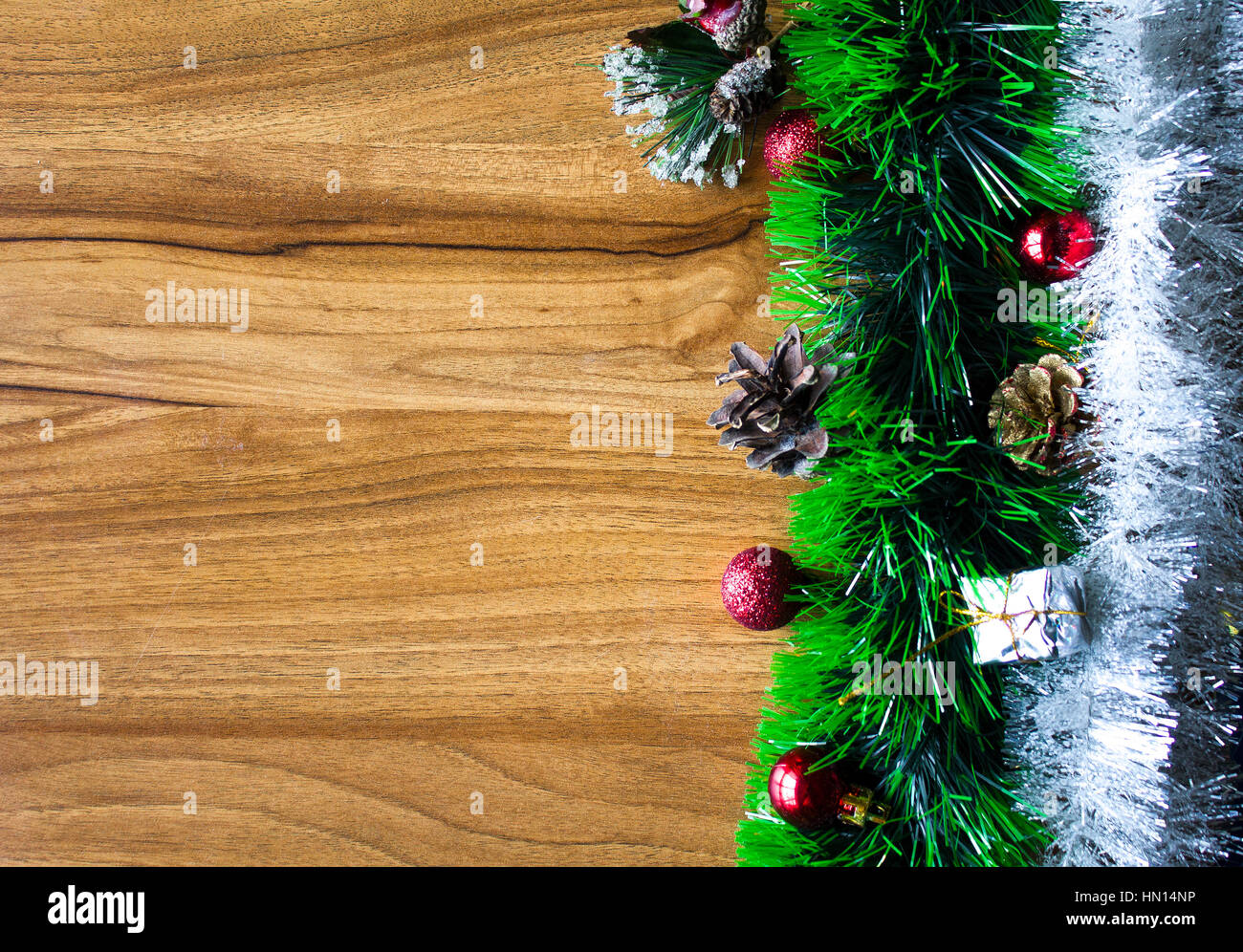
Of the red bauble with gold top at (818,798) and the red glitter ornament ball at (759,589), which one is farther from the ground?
the red glitter ornament ball at (759,589)

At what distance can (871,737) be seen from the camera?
28.8 inches

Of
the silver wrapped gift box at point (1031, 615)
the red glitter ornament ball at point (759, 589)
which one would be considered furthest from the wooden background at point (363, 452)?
the silver wrapped gift box at point (1031, 615)

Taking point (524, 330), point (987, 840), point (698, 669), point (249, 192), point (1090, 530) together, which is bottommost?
point (987, 840)

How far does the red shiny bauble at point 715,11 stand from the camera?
73cm

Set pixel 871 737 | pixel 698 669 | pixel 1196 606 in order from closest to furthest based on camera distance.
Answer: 1. pixel 1196 606
2. pixel 871 737
3. pixel 698 669

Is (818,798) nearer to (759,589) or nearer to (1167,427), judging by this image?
(759,589)

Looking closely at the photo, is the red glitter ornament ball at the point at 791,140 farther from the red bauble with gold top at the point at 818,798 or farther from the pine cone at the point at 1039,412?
the red bauble with gold top at the point at 818,798

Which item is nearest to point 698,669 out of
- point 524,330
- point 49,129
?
point 524,330

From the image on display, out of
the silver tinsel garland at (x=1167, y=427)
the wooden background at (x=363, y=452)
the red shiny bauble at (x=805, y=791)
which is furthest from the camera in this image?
the wooden background at (x=363, y=452)

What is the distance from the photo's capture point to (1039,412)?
2.14 feet

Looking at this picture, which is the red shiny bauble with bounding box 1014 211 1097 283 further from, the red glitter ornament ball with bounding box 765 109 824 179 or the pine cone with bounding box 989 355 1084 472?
the red glitter ornament ball with bounding box 765 109 824 179

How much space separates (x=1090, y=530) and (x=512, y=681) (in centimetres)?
57

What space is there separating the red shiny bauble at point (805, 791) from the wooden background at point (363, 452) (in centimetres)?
12

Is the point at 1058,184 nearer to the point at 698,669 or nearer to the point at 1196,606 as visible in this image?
the point at 1196,606
